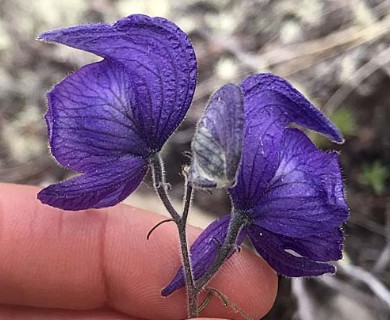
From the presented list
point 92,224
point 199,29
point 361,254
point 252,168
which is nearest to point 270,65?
point 199,29

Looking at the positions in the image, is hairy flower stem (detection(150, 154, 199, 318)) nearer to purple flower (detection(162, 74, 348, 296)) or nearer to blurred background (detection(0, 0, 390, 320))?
purple flower (detection(162, 74, 348, 296))

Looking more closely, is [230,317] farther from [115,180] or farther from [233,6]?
[233,6]

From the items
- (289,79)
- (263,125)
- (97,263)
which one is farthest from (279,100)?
(289,79)

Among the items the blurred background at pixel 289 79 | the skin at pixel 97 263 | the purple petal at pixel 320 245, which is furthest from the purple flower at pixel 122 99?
the blurred background at pixel 289 79

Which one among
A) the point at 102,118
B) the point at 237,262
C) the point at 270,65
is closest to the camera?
the point at 102,118

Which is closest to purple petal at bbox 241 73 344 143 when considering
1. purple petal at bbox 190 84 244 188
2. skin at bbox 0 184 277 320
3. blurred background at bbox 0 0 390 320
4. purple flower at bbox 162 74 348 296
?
purple flower at bbox 162 74 348 296

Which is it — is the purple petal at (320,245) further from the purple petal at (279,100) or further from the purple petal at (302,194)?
the purple petal at (279,100)
